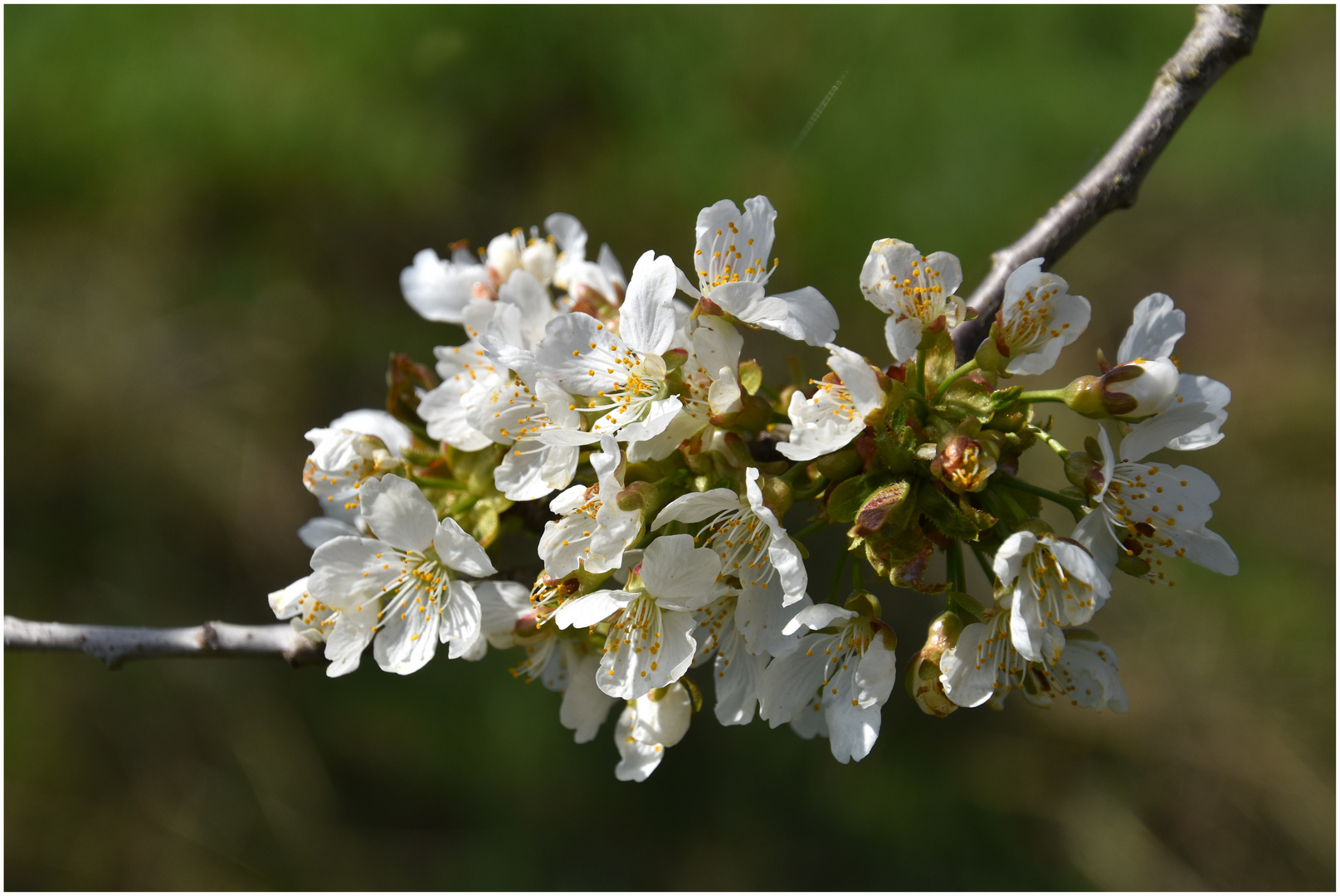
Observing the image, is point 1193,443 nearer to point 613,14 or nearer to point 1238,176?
point 613,14

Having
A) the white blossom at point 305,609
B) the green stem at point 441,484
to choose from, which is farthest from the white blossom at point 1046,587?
the white blossom at point 305,609

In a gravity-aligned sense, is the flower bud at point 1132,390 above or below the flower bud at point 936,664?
above

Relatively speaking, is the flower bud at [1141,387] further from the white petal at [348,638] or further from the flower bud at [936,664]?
the white petal at [348,638]

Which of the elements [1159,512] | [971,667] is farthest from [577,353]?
[1159,512]

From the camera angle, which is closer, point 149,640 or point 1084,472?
point 1084,472

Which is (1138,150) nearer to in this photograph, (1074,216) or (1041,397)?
(1074,216)

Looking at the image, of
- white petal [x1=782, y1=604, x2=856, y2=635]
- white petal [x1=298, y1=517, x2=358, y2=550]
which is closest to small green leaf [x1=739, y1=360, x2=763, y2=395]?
white petal [x1=782, y1=604, x2=856, y2=635]

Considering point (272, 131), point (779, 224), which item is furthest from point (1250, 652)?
point (272, 131)
